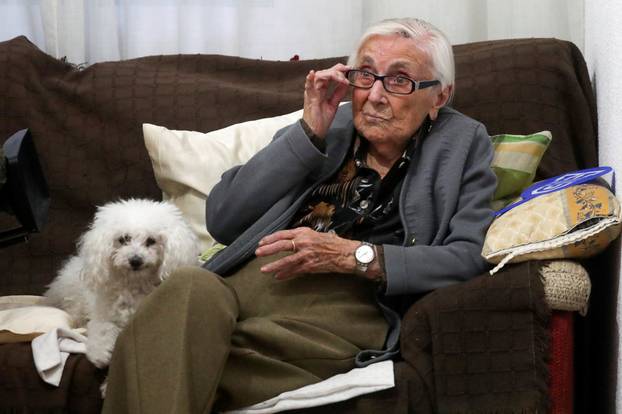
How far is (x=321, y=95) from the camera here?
2062mm

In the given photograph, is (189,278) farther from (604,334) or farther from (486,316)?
(604,334)

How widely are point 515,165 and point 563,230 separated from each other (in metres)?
0.44

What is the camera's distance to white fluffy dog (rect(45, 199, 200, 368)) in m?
2.16

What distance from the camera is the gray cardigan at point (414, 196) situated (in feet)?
6.20

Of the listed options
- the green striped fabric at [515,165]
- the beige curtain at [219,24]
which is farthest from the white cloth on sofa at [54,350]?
the beige curtain at [219,24]

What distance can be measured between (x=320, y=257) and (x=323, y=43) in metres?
1.31

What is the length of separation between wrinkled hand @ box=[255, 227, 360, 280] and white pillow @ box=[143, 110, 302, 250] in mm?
588

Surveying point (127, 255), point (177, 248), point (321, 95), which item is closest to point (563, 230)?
point (321, 95)

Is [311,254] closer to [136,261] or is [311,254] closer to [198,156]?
[136,261]

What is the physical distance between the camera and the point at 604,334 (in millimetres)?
2039

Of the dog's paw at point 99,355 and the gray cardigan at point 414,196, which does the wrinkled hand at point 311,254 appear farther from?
the dog's paw at point 99,355

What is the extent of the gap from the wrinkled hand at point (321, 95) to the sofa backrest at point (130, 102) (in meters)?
0.53

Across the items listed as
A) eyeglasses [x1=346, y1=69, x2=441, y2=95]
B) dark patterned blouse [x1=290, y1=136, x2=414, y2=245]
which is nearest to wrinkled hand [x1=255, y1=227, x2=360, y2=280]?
dark patterned blouse [x1=290, y1=136, x2=414, y2=245]

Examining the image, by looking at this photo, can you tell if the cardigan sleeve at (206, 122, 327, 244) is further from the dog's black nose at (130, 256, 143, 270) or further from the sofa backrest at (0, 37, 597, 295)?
the sofa backrest at (0, 37, 597, 295)
